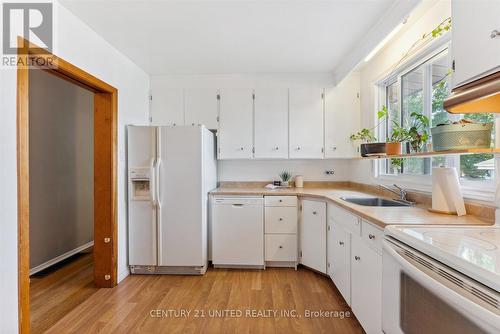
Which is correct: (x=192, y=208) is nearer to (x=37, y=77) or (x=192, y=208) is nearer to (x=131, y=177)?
(x=131, y=177)

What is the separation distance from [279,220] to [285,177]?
729 millimetres

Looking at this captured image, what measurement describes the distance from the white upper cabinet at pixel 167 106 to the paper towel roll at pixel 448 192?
2.78 meters

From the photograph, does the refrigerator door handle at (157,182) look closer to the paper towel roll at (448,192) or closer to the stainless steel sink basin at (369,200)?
the stainless steel sink basin at (369,200)

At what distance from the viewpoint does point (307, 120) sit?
3191mm

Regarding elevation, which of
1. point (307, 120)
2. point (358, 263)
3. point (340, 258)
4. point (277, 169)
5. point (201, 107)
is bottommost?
point (340, 258)

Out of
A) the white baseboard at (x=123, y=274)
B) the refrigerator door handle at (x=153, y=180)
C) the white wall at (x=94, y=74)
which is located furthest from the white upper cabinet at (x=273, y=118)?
the white baseboard at (x=123, y=274)

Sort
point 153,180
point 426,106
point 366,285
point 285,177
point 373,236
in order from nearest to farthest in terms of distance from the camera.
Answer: point 373,236, point 366,285, point 426,106, point 153,180, point 285,177

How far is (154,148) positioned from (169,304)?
154 cm

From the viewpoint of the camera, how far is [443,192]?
1567 millimetres

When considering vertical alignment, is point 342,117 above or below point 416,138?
above

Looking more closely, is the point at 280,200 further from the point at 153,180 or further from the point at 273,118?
the point at 153,180

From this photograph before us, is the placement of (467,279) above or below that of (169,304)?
above

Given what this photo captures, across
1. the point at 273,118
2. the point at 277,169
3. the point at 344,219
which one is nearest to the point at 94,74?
the point at 273,118

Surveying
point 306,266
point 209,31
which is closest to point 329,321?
point 306,266
